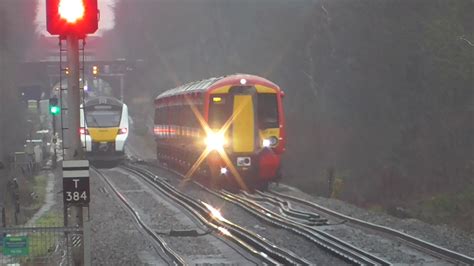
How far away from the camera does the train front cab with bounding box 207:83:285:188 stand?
21516 millimetres

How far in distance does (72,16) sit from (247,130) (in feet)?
45.8

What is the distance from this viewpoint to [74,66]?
27.0 ft

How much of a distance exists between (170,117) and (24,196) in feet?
28.7

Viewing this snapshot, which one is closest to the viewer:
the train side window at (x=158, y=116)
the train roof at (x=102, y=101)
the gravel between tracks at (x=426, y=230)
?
the gravel between tracks at (x=426, y=230)

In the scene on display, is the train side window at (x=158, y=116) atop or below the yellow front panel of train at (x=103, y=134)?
atop

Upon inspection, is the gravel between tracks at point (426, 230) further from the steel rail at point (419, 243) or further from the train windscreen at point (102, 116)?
the train windscreen at point (102, 116)

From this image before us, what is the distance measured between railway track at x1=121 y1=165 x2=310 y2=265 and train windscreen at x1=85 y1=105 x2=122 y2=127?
470 inches

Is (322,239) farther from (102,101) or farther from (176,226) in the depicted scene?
(102,101)

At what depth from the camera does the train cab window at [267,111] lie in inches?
856

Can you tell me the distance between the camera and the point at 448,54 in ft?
90.1

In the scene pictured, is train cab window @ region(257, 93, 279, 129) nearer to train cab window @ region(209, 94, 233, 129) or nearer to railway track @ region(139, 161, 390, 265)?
train cab window @ region(209, 94, 233, 129)

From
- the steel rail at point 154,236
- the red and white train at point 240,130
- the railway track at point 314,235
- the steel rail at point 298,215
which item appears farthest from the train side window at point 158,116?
the steel rail at point 298,215

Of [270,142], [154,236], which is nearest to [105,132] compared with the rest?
[270,142]

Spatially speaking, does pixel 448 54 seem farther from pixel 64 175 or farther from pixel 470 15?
pixel 64 175
